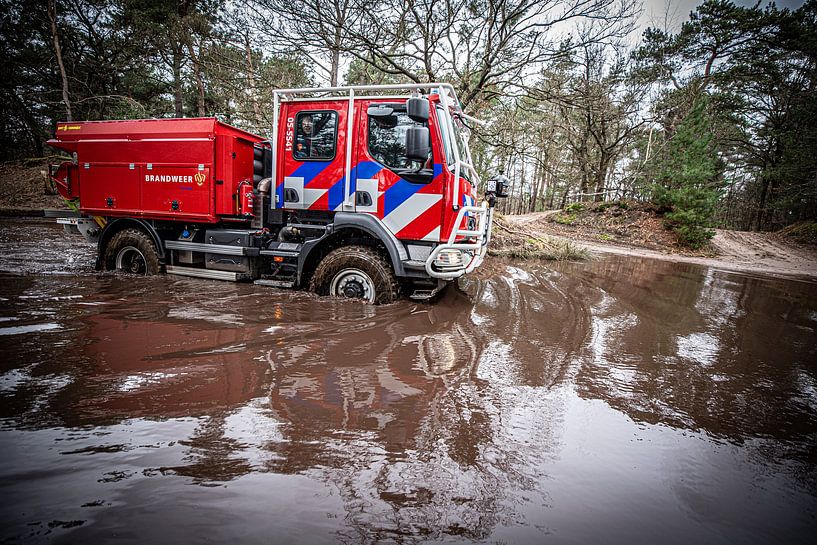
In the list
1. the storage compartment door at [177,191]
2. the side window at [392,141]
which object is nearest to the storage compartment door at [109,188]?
the storage compartment door at [177,191]

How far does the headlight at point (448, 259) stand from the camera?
4.62m

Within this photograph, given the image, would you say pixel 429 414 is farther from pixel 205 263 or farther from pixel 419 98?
pixel 205 263

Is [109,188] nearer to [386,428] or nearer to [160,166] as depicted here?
[160,166]

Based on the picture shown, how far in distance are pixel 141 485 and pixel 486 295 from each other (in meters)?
4.88

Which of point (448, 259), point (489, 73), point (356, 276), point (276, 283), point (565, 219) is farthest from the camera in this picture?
point (565, 219)

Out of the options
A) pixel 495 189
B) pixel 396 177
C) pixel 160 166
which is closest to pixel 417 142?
pixel 396 177

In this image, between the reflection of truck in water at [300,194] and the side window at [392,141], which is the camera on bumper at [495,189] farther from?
the side window at [392,141]

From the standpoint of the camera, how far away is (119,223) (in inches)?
242

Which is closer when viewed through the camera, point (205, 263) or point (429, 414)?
point (429, 414)

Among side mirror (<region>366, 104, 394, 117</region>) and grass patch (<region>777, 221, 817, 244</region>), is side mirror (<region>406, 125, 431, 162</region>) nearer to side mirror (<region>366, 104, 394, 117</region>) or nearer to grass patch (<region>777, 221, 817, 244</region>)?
side mirror (<region>366, 104, 394, 117</region>)

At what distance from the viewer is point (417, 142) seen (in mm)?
4336

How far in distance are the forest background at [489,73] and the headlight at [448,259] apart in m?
6.31

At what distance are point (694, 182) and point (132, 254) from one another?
18.4 meters

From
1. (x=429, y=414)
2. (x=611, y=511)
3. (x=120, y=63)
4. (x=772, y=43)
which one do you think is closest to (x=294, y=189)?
(x=429, y=414)
